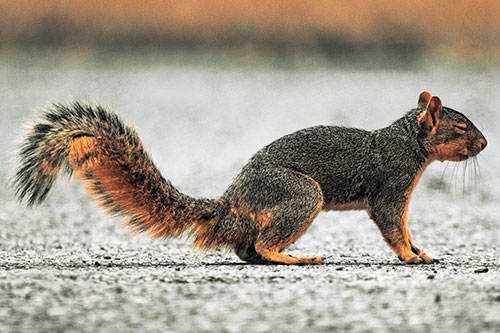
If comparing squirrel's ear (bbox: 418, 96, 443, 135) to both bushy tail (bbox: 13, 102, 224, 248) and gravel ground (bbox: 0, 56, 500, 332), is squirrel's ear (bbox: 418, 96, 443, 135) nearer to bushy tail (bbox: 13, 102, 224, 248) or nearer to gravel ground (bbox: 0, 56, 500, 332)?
gravel ground (bbox: 0, 56, 500, 332)

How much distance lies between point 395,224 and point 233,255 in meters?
1.57

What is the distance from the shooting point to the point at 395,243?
5.43 metres

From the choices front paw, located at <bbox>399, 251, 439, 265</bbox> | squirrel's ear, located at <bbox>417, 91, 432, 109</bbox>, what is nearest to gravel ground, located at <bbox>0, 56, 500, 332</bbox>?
front paw, located at <bbox>399, 251, 439, 265</bbox>

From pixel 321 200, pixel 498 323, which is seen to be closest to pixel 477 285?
pixel 498 323

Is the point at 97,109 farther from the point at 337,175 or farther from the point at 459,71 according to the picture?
the point at 459,71

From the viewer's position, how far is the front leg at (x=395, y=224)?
212 inches

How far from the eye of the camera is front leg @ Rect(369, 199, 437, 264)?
539 centimetres

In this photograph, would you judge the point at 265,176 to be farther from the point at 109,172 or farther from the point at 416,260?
the point at 416,260

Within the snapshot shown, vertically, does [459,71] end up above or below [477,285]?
above

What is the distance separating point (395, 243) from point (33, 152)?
8.55ft

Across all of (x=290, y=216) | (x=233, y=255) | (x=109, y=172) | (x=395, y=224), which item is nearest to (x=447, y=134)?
(x=395, y=224)

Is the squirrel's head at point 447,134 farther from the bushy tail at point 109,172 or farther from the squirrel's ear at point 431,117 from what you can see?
the bushy tail at point 109,172

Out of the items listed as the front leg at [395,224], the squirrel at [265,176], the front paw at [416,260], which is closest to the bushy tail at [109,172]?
the squirrel at [265,176]

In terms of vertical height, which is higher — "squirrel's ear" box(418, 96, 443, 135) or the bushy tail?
"squirrel's ear" box(418, 96, 443, 135)
